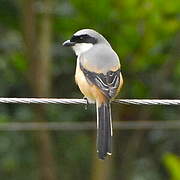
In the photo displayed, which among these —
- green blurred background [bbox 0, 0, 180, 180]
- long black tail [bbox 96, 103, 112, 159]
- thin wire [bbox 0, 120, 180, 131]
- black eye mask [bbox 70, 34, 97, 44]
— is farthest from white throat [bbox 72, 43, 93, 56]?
thin wire [bbox 0, 120, 180, 131]

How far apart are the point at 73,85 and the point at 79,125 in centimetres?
42

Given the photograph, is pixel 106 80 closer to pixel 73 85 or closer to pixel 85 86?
pixel 85 86

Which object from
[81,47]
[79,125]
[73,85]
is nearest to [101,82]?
[81,47]

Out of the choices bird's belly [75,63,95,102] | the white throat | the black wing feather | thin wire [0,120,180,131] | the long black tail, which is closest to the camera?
the long black tail

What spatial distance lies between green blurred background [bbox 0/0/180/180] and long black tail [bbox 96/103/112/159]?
1993 millimetres

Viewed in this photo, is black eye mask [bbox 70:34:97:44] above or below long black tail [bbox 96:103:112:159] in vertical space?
above

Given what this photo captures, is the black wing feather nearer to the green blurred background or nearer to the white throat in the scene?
the white throat

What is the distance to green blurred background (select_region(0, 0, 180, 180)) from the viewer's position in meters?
7.38

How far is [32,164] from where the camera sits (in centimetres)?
868

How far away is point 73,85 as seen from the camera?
27.5ft

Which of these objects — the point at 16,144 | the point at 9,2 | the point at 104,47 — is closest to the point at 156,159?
the point at 16,144

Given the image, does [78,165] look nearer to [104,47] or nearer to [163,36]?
[163,36]

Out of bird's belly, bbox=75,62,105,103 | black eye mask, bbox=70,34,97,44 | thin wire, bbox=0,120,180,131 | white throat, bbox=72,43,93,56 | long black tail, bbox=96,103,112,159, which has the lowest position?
thin wire, bbox=0,120,180,131

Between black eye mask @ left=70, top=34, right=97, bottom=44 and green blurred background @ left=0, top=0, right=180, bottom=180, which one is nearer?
black eye mask @ left=70, top=34, right=97, bottom=44
